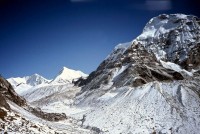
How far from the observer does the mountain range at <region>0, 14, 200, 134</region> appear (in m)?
44.8

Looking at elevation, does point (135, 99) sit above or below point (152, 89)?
below

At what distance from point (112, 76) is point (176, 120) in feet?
159

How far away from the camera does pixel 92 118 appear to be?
54406mm

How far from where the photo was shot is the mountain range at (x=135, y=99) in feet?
147

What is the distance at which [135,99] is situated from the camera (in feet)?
191

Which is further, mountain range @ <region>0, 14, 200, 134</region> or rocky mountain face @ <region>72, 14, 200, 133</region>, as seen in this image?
rocky mountain face @ <region>72, 14, 200, 133</region>

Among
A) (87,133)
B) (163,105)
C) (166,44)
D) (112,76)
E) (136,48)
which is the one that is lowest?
(87,133)

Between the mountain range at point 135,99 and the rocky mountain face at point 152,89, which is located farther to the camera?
the rocky mountain face at point 152,89

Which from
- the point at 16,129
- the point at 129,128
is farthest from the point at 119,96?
the point at 16,129

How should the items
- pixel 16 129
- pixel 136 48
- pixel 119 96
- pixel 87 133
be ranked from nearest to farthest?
pixel 16 129 → pixel 87 133 → pixel 119 96 → pixel 136 48

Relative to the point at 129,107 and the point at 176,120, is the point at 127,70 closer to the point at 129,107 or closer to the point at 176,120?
the point at 129,107

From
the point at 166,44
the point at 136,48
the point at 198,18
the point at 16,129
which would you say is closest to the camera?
the point at 16,129

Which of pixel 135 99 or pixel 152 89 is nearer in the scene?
pixel 135 99

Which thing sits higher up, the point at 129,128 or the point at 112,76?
the point at 112,76
